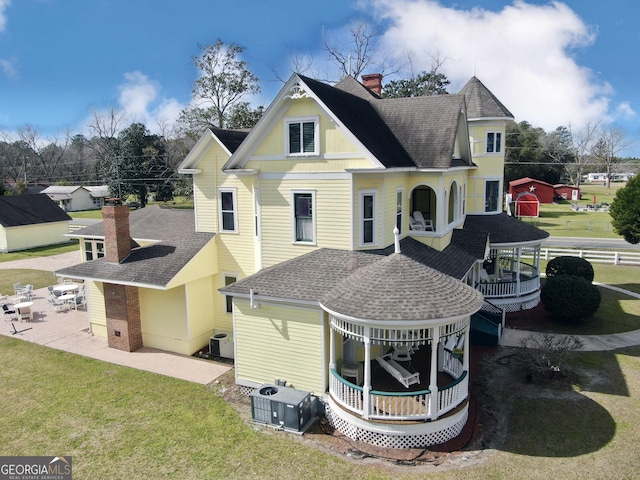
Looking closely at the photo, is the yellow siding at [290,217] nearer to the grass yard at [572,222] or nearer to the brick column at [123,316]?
the brick column at [123,316]

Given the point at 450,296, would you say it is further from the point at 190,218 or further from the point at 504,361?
the point at 190,218

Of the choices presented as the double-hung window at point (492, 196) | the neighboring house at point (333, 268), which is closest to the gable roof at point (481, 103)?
the double-hung window at point (492, 196)

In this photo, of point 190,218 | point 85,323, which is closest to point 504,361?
point 190,218

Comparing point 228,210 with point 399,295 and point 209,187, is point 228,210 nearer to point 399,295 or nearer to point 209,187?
point 209,187

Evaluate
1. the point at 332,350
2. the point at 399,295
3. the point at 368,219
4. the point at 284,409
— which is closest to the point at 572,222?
the point at 368,219

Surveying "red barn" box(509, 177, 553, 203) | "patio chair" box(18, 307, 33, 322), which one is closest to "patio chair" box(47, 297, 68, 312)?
"patio chair" box(18, 307, 33, 322)

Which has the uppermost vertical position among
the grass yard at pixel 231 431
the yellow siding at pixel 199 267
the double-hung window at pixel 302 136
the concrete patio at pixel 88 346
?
the double-hung window at pixel 302 136

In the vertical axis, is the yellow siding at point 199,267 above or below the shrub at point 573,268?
above
